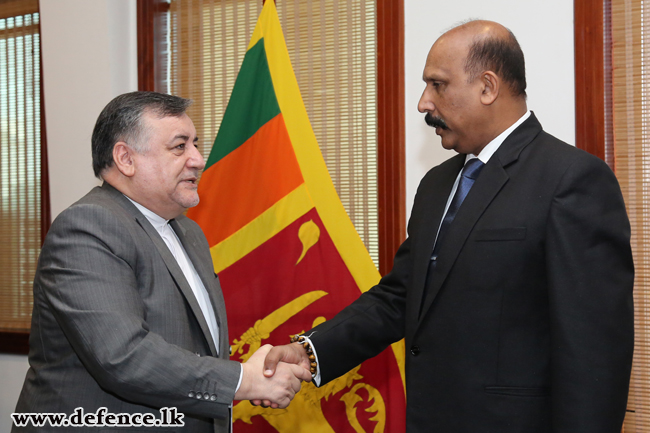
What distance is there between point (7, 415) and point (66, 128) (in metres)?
1.87

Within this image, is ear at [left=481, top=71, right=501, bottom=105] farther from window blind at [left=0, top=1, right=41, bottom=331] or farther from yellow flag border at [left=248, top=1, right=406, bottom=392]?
window blind at [left=0, top=1, right=41, bottom=331]

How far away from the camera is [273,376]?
1803 mm

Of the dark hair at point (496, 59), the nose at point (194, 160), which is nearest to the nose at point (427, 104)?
the dark hair at point (496, 59)

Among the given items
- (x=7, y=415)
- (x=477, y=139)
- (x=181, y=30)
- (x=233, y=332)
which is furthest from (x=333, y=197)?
(x=7, y=415)

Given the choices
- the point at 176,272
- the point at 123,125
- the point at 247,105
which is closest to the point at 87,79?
the point at 247,105

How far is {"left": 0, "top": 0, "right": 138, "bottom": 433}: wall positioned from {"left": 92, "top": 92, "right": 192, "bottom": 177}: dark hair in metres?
1.66

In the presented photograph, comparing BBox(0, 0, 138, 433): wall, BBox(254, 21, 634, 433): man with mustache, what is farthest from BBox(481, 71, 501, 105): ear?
BBox(0, 0, 138, 433): wall

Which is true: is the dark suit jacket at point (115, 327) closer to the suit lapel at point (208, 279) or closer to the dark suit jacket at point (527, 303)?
the suit lapel at point (208, 279)

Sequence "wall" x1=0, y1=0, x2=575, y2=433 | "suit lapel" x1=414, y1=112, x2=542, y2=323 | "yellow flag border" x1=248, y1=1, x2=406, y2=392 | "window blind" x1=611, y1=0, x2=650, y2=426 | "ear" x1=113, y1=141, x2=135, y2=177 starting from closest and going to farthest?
1. "suit lapel" x1=414, y1=112, x2=542, y2=323
2. "ear" x1=113, y1=141, x2=135, y2=177
3. "window blind" x1=611, y1=0, x2=650, y2=426
4. "yellow flag border" x1=248, y1=1, x2=406, y2=392
5. "wall" x1=0, y1=0, x2=575, y2=433

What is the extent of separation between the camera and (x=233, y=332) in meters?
2.64

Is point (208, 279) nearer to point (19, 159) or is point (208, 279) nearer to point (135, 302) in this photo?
point (135, 302)

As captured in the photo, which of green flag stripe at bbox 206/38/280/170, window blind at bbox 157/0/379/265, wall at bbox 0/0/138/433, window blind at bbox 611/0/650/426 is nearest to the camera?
window blind at bbox 611/0/650/426

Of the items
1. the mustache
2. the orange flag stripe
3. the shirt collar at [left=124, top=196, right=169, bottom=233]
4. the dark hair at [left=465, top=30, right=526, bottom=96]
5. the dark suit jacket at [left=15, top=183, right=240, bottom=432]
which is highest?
the dark hair at [left=465, top=30, right=526, bottom=96]

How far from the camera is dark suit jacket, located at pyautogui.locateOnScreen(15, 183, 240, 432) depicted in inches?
56.3
